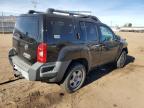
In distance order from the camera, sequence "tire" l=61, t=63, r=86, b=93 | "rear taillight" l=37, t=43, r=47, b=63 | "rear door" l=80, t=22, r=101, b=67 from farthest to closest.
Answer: "rear door" l=80, t=22, r=101, b=67, "tire" l=61, t=63, r=86, b=93, "rear taillight" l=37, t=43, r=47, b=63

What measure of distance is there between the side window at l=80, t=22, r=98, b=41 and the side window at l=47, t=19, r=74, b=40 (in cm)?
49

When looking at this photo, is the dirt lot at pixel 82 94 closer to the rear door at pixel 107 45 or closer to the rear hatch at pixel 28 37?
the rear door at pixel 107 45

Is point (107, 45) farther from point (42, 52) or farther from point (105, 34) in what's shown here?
point (42, 52)

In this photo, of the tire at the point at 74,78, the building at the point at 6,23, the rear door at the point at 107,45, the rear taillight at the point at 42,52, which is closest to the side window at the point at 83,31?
the tire at the point at 74,78

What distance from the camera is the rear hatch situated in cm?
393

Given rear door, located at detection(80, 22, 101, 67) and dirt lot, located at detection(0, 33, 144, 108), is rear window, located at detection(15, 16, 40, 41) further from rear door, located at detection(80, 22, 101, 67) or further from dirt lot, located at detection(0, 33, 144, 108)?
dirt lot, located at detection(0, 33, 144, 108)

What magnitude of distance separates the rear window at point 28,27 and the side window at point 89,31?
53.5 inches

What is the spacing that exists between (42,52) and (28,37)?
0.60m

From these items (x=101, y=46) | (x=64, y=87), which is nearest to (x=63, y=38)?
(x=64, y=87)

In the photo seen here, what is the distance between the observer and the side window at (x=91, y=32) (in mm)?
5027

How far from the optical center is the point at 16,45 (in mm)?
4730

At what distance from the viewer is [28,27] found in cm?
421

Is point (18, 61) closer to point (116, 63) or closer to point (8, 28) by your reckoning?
point (116, 63)

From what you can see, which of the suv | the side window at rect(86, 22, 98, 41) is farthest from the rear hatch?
the side window at rect(86, 22, 98, 41)
